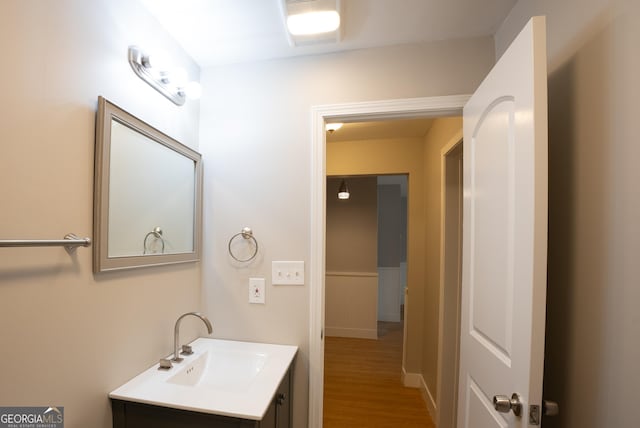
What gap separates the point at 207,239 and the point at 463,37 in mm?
1798

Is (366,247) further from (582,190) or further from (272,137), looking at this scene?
(582,190)

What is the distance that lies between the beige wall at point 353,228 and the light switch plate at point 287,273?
2632 mm

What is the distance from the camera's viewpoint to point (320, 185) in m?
1.52

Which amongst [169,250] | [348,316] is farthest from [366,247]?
[169,250]

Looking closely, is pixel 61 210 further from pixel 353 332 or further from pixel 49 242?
pixel 353 332

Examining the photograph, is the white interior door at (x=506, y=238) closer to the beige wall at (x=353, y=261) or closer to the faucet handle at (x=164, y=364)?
the faucet handle at (x=164, y=364)

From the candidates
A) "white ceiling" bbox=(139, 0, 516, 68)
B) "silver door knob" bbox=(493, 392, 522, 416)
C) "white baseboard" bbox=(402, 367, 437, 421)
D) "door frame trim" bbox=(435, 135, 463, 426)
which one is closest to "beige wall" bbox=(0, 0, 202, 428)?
"white ceiling" bbox=(139, 0, 516, 68)

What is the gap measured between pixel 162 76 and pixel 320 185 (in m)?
0.94

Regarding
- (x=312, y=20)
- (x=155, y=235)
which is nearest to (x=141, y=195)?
(x=155, y=235)

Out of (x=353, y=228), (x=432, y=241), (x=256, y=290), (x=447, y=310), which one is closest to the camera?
(x=256, y=290)

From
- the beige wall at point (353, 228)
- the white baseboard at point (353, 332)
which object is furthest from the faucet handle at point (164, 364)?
the white baseboard at point (353, 332)

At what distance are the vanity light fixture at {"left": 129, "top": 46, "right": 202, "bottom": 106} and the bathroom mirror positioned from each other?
0.23 metres

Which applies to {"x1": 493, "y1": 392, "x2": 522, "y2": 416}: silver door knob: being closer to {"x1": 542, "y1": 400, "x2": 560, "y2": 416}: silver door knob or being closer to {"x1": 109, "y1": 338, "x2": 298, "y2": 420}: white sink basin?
{"x1": 542, "y1": 400, "x2": 560, "y2": 416}: silver door knob

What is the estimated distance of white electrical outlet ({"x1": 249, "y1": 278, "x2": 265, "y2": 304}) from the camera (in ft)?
5.08
